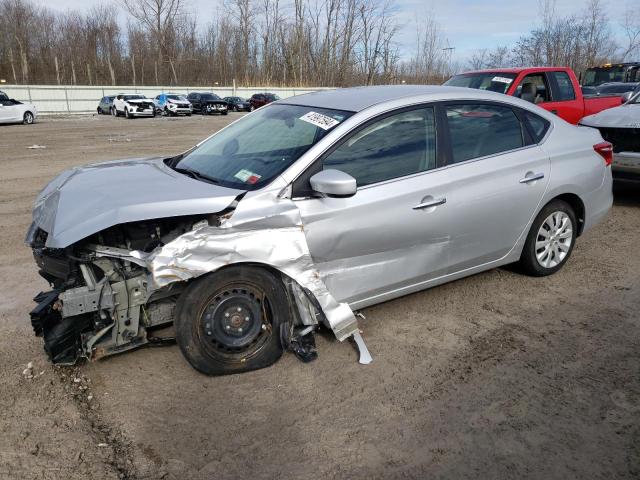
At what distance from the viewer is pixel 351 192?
3.37 metres

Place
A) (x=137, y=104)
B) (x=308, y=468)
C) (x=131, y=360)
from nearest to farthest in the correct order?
(x=308, y=468) → (x=131, y=360) → (x=137, y=104)

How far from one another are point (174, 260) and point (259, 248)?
0.51m

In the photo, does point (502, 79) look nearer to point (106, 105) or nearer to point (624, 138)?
point (624, 138)

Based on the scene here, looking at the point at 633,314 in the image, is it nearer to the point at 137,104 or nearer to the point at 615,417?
the point at 615,417

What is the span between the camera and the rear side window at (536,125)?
4668 millimetres

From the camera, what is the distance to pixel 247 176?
3.64m

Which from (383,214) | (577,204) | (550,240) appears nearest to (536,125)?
(577,204)

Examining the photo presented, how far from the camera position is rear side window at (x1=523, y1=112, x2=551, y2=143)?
15.3 ft

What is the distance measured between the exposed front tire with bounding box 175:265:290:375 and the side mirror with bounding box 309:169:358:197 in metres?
0.63

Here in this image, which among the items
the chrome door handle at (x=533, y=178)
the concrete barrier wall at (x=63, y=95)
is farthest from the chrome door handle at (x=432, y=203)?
the concrete barrier wall at (x=63, y=95)

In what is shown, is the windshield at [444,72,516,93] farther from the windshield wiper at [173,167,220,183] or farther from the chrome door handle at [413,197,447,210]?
the windshield wiper at [173,167,220,183]

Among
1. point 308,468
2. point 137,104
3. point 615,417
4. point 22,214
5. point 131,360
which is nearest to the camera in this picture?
point 308,468

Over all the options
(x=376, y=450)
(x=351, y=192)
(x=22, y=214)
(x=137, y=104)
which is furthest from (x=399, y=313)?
(x=137, y=104)

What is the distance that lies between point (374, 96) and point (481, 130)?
93 cm
